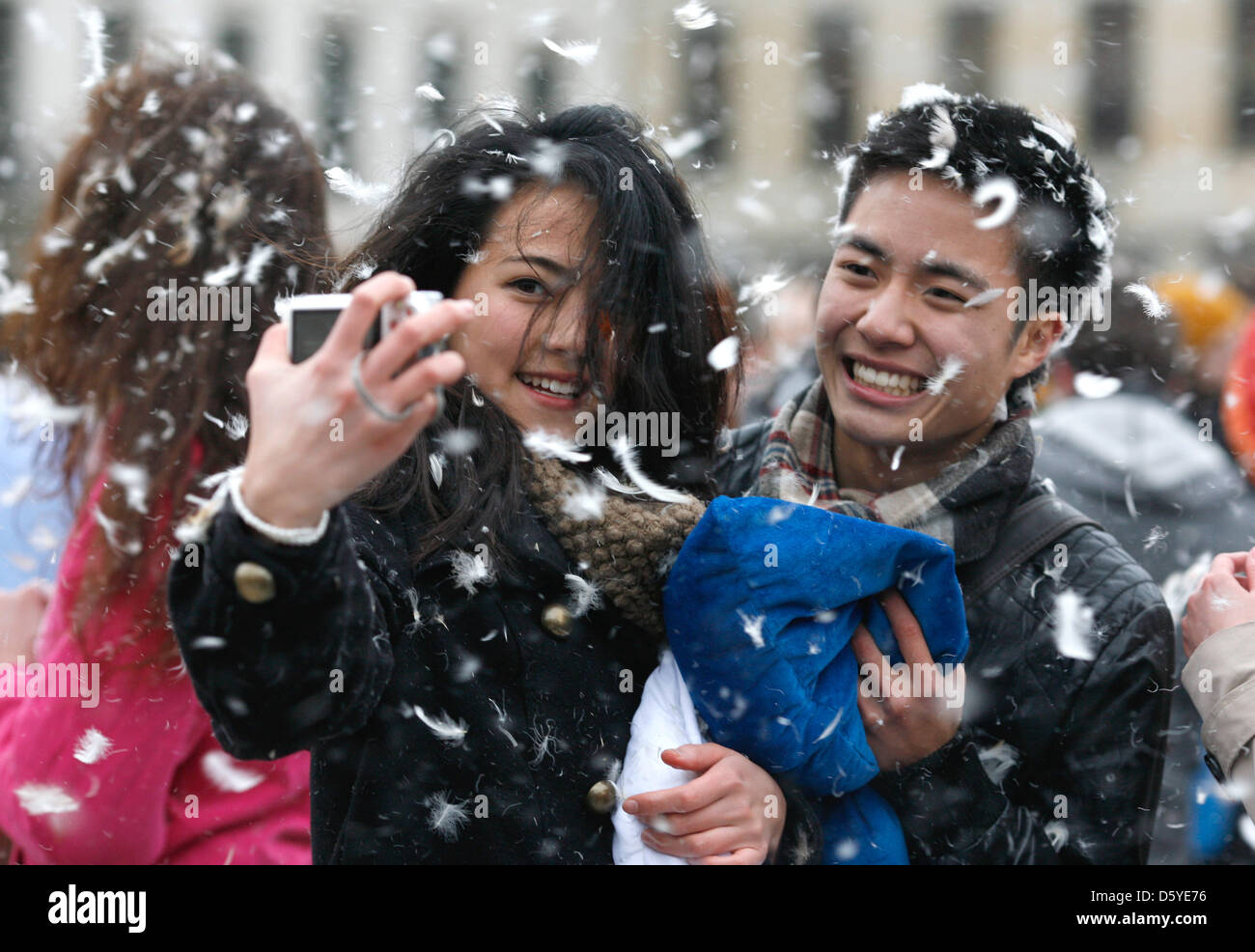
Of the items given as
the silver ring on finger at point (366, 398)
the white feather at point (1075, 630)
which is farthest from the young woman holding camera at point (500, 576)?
the white feather at point (1075, 630)

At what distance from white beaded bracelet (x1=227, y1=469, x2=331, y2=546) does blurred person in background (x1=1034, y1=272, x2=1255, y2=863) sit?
1.54 metres

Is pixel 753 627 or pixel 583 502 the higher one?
pixel 583 502

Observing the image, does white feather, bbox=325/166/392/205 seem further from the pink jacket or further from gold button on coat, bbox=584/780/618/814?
gold button on coat, bbox=584/780/618/814

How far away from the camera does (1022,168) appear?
1.64 metres

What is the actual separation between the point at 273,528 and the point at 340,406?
0.14 metres

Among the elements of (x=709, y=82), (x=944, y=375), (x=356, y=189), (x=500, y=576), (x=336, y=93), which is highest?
(x=709, y=82)

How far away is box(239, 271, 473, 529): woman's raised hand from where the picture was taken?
3.07 ft

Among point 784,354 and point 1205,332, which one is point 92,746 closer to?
point 784,354

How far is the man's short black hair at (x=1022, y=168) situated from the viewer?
1639 millimetres

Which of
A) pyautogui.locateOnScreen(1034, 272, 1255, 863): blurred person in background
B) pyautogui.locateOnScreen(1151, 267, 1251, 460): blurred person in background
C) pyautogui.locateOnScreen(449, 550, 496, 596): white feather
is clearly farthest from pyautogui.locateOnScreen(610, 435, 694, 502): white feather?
pyautogui.locateOnScreen(1151, 267, 1251, 460): blurred person in background

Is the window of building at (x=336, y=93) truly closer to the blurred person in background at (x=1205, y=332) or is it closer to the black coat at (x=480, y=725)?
the black coat at (x=480, y=725)

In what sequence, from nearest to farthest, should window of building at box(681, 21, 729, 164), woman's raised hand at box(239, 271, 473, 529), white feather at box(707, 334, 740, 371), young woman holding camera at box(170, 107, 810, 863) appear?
woman's raised hand at box(239, 271, 473, 529), young woman holding camera at box(170, 107, 810, 863), white feather at box(707, 334, 740, 371), window of building at box(681, 21, 729, 164)

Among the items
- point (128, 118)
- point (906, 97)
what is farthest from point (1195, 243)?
point (128, 118)

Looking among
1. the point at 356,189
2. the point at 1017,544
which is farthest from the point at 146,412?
the point at 1017,544
